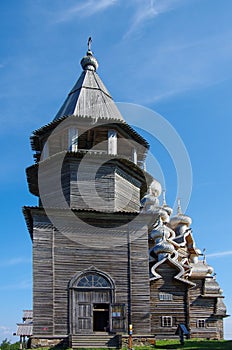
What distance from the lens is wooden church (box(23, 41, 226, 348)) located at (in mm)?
22656

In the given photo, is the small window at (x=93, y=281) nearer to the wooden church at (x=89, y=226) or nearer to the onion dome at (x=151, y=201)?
the wooden church at (x=89, y=226)

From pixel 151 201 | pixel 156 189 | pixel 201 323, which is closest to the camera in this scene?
pixel 201 323

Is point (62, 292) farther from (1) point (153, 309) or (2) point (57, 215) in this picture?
(1) point (153, 309)

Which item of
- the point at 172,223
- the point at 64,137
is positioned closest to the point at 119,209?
the point at 64,137

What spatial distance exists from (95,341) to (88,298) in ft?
6.24

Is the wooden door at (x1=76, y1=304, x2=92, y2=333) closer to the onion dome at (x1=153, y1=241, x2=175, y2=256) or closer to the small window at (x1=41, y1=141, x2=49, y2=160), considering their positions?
the small window at (x1=41, y1=141, x2=49, y2=160)

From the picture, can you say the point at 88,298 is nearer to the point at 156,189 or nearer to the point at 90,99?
the point at 90,99

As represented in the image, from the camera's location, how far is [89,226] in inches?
941

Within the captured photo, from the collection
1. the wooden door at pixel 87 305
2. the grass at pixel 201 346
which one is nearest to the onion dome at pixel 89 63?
the wooden door at pixel 87 305

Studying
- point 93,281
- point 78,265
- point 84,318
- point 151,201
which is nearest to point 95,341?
point 84,318

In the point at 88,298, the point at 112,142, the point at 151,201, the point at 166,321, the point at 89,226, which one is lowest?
the point at 166,321

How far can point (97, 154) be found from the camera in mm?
24734

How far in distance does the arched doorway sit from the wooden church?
0.04 m

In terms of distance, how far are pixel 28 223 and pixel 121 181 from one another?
5027mm
